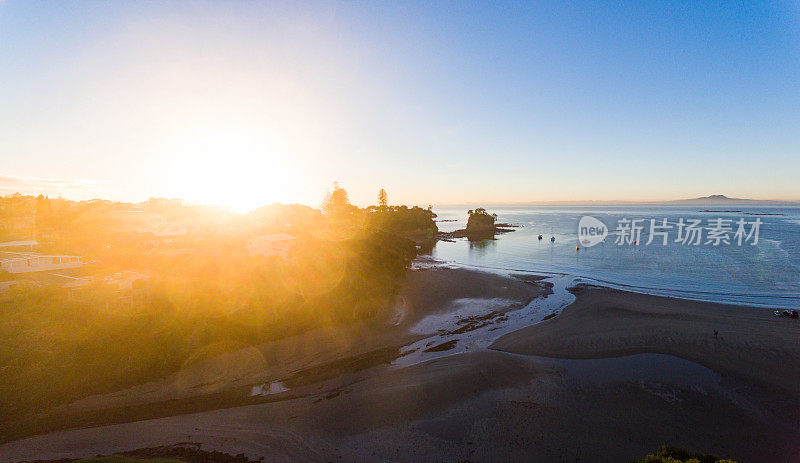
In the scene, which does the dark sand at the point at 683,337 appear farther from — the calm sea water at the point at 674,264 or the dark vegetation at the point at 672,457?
the dark vegetation at the point at 672,457

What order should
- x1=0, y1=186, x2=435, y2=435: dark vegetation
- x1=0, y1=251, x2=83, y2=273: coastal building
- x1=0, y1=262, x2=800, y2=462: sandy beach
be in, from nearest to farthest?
1. x1=0, y1=262, x2=800, y2=462: sandy beach
2. x1=0, y1=186, x2=435, y2=435: dark vegetation
3. x1=0, y1=251, x2=83, y2=273: coastal building

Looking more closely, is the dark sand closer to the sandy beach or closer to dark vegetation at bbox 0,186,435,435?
the sandy beach

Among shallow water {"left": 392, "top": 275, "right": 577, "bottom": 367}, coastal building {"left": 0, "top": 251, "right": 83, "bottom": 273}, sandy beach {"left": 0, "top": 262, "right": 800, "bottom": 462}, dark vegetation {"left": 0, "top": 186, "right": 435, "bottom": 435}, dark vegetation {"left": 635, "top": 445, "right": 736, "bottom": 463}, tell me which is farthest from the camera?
coastal building {"left": 0, "top": 251, "right": 83, "bottom": 273}

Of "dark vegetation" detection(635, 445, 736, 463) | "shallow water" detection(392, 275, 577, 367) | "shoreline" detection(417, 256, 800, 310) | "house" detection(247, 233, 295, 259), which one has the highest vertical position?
"house" detection(247, 233, 295, 259)

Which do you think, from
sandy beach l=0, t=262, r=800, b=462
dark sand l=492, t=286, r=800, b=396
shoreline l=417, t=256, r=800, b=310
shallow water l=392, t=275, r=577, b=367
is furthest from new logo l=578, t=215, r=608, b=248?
sandy beach l=0, t=262, r=800, b=462

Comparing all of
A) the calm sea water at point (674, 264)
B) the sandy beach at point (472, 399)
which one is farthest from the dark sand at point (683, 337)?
the calm sea water at point (674, 264)

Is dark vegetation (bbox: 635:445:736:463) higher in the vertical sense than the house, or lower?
lower

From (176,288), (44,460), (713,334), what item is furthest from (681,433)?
(176,288)
